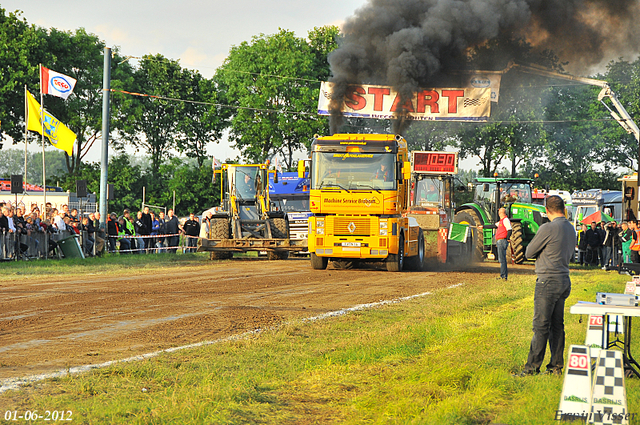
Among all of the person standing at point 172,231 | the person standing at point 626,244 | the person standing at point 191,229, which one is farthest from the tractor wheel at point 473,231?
the person standing at point 172,231

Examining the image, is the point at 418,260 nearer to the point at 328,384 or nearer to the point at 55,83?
the point at 55,83

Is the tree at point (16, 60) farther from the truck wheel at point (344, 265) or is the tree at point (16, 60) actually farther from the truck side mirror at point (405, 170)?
the truck side mirror at point (405, 170)

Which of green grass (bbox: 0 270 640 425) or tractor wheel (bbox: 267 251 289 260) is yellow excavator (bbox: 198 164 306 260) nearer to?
tractor wheel (bbox: 267 251 289 260)

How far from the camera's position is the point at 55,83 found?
89.5ft

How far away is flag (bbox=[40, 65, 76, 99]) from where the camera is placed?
26.9m

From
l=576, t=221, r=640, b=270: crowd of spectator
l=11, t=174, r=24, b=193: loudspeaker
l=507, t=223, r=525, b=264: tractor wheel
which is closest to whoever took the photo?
l=576, t=221, r=640, b=270: crowd of spectator

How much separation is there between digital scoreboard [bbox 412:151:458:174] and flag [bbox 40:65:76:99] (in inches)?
523

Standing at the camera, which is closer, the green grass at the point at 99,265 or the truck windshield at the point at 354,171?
the green grass at the point at 99,265

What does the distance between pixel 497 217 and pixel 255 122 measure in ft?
100

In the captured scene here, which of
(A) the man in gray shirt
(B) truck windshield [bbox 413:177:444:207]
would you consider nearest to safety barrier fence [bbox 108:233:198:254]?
(B) truck windshield [bbox 413:177:444:207]

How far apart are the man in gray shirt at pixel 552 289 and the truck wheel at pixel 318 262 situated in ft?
44.3

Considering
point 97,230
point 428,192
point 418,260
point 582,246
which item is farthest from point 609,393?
point 582,246

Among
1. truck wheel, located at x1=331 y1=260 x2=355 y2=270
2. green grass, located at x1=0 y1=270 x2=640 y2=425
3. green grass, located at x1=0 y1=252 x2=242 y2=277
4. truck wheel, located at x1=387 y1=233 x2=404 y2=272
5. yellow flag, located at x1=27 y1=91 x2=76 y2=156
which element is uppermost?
yellow flag, located at x1=27 y1=91 x2=76 y2=156

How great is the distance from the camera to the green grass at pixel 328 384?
17.9 ft
